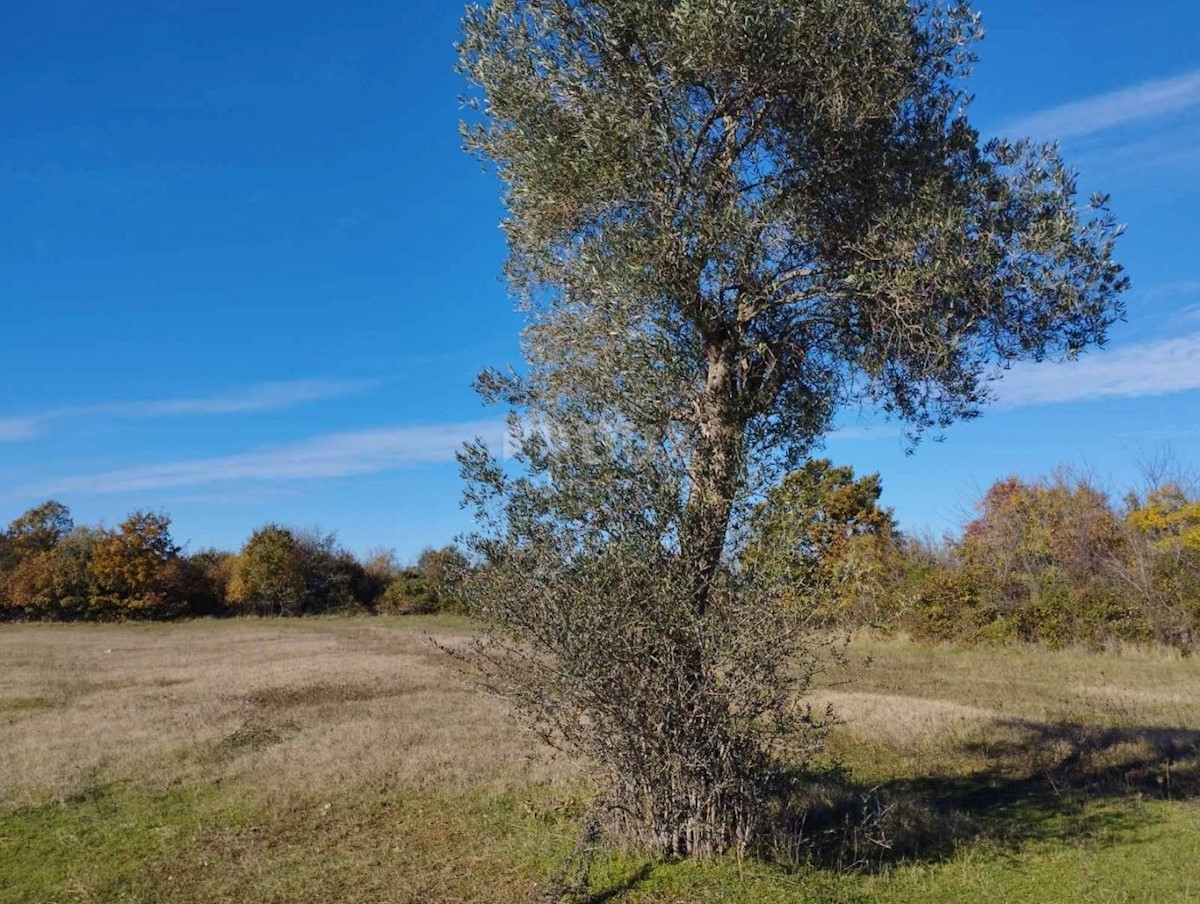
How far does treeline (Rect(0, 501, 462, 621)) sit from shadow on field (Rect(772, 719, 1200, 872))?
47.6m

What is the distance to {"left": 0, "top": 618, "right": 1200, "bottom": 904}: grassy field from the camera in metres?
7.74

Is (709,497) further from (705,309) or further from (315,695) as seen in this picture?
(315,695)

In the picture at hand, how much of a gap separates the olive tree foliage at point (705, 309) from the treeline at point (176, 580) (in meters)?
51.1

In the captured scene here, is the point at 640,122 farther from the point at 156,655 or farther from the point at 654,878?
the point at 156,655

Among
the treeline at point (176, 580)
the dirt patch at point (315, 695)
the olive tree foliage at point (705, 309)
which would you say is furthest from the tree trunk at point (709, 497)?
the treeline at point (176, 580)

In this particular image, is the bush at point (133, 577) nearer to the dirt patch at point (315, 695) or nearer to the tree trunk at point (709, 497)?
the dirt patch at point (315, 695)

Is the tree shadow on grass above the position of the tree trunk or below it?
below

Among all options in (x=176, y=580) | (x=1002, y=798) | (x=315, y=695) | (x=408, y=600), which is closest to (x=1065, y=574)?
(x=1002, y=798)

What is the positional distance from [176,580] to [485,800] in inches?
2478

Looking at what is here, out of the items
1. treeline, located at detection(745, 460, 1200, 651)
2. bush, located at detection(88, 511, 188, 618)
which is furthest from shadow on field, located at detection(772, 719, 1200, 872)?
bush, located at detection(88, 511, 188, 618)

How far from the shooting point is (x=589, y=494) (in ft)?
25.2

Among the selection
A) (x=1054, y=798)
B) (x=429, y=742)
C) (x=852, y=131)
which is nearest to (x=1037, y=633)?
(x=1054, y=798)

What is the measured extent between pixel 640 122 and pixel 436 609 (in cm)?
6191

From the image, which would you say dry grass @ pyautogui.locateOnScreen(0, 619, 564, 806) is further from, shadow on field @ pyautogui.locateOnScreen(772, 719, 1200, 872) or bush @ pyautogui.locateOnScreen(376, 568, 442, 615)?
bush @ pyautogui.locateOnScreen(376, 568, 442, 615)
